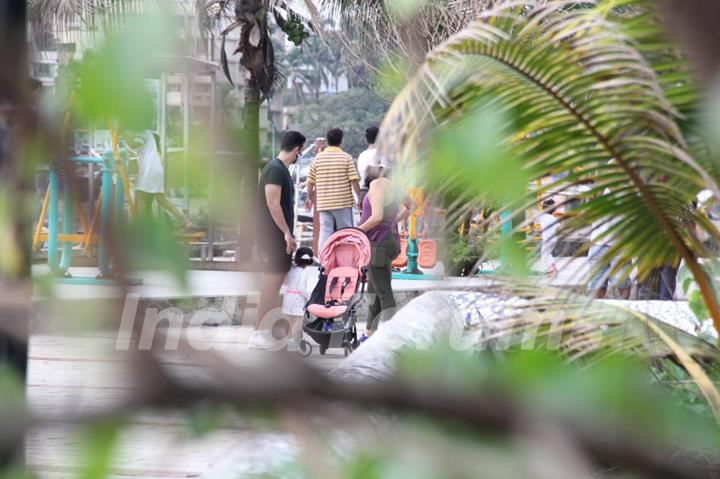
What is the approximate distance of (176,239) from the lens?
0.48 metres

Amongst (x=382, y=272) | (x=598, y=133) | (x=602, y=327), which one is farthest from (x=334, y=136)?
(x=598, y=133)

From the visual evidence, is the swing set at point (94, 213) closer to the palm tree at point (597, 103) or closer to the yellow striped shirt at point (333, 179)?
Result: the palm tree at point (597, 103)

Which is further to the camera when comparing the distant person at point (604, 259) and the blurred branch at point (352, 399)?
the distant person at point (604, 259)

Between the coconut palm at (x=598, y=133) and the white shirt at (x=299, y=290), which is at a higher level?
the coconut palm at (x=598, y=133)

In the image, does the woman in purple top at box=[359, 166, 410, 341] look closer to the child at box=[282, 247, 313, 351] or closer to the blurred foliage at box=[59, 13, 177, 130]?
the child at box=[282, 247, 313, 351]

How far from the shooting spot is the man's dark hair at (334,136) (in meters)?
8.23

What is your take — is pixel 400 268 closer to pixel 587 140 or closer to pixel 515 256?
pixel 587 140

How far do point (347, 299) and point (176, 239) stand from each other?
21.9 ft

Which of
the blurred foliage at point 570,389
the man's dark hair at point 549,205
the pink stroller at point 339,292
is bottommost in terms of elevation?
the pink stroller at point 339,292

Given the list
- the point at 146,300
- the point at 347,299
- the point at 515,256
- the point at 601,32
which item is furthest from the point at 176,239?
the point at 347,299

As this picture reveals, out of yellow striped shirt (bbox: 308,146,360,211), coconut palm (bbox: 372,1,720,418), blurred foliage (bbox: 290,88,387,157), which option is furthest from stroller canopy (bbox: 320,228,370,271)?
blurred foliage (bbox: 290,88,387,157)

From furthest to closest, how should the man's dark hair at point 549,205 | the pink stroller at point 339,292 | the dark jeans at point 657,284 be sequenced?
the pink stroller at point 339,292 → the dark jeans at point 657,284 → the man's dark hair at point 549,205

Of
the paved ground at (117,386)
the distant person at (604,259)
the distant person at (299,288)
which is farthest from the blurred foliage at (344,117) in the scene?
the paved ground at (117,386)

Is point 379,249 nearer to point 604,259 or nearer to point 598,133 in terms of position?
point 604,259
